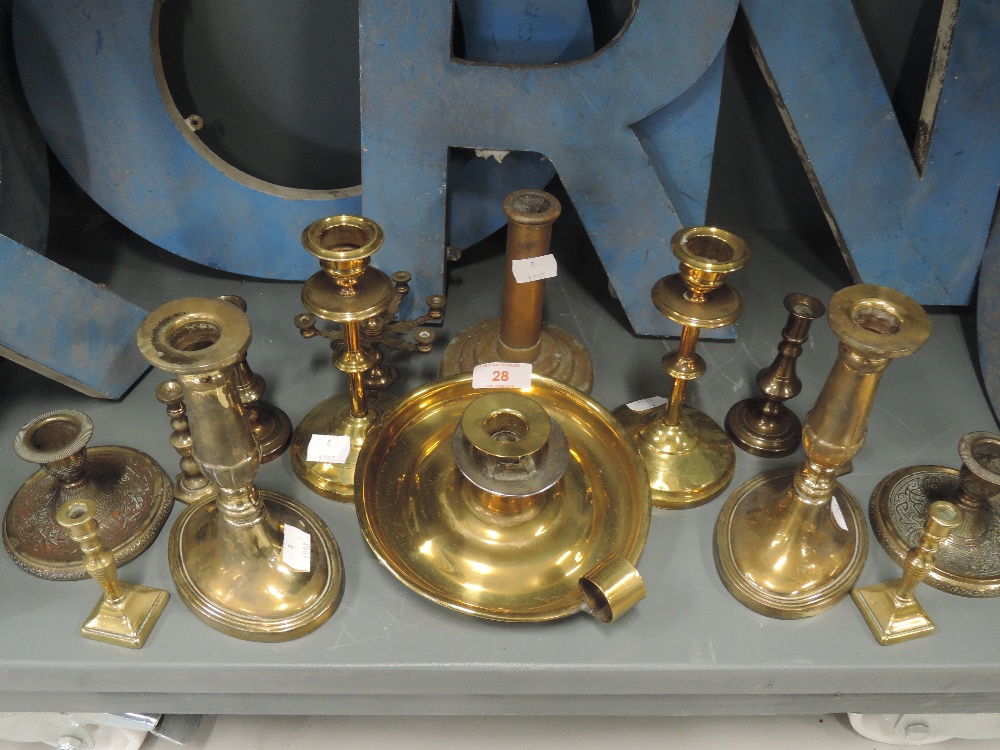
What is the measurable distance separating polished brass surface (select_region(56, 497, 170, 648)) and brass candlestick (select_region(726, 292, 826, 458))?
0.96 metres

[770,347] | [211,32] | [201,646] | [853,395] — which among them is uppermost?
[211,32]

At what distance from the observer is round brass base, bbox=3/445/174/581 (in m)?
1.22

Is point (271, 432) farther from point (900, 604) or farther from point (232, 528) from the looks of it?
point (900, 604)

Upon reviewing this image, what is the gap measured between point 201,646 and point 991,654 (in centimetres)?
111

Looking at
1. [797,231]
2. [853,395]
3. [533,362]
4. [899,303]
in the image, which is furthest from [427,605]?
[797,231]

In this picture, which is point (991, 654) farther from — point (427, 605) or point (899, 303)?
point (427, 605)

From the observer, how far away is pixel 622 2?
1.51m

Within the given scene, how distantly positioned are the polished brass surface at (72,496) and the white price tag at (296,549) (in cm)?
23

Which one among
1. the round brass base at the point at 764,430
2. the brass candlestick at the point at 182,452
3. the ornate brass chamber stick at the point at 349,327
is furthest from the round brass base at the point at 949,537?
the brass candlestick at the point at 182,452

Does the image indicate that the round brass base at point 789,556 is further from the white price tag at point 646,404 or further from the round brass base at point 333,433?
the round brass base at point 333,433

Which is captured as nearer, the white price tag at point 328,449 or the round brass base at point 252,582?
the round brass base at point 252,582

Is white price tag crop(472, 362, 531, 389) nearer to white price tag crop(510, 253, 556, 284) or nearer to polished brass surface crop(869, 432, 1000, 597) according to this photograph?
white price tag crop(510, 253, 556, 284)

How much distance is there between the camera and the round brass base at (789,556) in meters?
1.19

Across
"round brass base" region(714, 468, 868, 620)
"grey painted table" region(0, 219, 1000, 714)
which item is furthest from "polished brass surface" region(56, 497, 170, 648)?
"round brass base" region(714, 468, 868, 620)
